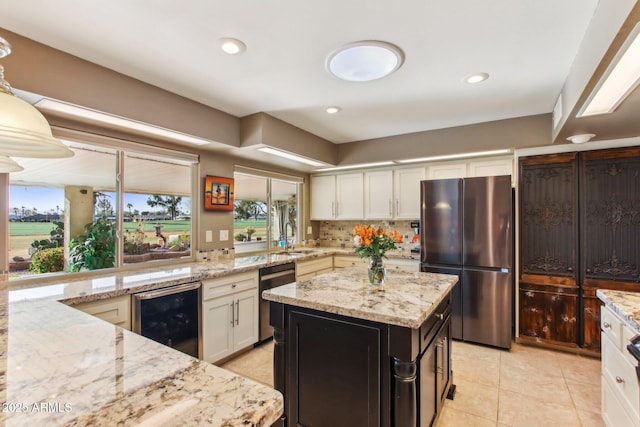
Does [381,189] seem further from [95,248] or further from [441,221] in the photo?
[95,248]

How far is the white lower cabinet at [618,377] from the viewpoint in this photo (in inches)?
62.2

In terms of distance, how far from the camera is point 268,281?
340 cm

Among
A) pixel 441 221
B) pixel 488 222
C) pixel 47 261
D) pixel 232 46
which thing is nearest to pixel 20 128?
pixel 232 46

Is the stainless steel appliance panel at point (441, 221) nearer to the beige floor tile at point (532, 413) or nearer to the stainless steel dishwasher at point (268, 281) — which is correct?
the beige floor tile at point (532, 413)

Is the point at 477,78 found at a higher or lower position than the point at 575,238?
higher

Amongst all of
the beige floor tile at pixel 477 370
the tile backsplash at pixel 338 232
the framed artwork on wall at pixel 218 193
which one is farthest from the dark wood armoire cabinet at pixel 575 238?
the framed artwork on wall at pixel 218 193

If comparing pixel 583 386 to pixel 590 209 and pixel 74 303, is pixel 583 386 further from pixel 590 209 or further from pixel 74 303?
pixel 74 303

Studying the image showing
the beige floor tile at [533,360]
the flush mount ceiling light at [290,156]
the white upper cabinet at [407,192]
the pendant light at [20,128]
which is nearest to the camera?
the pendant light at [20,128]

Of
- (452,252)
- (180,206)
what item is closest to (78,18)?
(180,206)

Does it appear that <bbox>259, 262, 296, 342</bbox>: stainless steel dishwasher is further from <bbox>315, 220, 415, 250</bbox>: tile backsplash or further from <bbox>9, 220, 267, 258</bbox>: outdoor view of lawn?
<bbox>315, 220, 415, 250</bbox>: tile backsplash

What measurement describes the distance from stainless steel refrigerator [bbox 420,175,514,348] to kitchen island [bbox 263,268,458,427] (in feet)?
4.98

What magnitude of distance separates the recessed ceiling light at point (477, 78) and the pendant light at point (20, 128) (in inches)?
104

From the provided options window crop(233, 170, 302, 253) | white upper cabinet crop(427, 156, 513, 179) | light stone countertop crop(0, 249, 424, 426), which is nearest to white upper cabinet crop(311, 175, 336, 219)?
window crop(233, 170, 302, 253)

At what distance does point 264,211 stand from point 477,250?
112 inches
